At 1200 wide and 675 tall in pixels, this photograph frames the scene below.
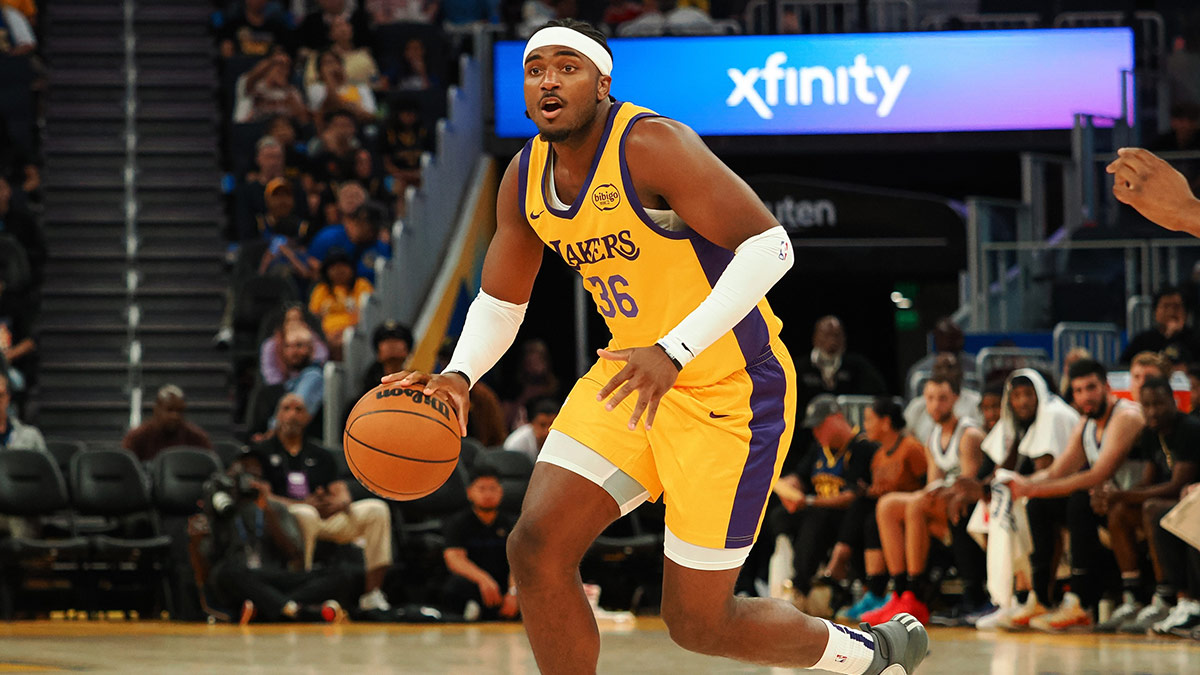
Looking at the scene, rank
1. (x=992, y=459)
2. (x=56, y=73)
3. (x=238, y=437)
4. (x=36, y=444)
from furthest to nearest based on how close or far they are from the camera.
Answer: (x=56, y=73) → (x=238, y=437) → (x=36, y=444) → (x=992, y=459)

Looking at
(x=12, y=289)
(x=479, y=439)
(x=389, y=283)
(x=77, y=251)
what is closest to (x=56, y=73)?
(x=77, y=251)

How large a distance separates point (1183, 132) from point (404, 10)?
23.9 ft

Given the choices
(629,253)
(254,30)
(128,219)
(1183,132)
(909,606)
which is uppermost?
(254,30)

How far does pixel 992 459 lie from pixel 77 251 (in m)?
8.62

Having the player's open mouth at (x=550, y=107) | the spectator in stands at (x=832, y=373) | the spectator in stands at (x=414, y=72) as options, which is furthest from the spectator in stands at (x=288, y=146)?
the player's open mouth at (x=550, y=107)

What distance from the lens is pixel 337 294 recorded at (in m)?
12.6

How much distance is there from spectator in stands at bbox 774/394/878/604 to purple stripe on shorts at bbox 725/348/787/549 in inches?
226

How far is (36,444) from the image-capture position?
11.0 meters

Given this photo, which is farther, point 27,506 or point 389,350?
point 389,350

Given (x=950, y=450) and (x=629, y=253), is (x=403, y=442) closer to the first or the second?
(x=629, y=253)

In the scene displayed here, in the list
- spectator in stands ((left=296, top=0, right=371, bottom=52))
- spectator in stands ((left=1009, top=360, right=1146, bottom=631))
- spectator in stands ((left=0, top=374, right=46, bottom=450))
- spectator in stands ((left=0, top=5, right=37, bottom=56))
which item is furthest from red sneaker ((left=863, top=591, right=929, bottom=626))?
spectator in stands ((left=0, top=5, right=37, bottom=56))

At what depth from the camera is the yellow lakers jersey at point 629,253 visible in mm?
4188

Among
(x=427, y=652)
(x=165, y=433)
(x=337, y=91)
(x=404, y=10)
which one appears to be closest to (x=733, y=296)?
(x=427, y=652)

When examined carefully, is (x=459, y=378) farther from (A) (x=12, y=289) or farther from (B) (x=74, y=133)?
(B) (x=74, y=133)
